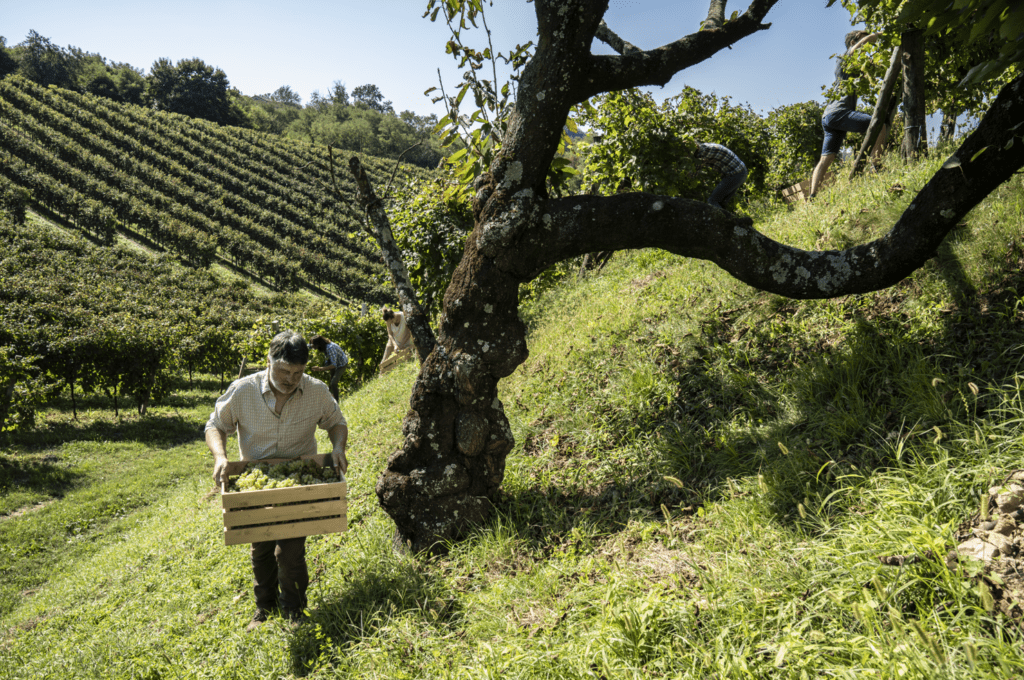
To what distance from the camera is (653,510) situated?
11.7 feet

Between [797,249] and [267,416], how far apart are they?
3.76 meters

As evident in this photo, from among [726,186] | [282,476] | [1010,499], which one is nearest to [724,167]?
[726,186]

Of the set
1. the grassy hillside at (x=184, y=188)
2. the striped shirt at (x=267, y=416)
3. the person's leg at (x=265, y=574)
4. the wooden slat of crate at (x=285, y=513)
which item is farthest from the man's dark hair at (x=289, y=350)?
the grassy hillside at (x=184, y=188)

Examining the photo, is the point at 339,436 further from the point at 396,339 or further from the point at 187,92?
the point at 187,92

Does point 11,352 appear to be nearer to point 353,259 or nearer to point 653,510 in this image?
point 653,510

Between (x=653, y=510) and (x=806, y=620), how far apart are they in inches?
55.2

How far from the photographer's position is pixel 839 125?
6.60 meters

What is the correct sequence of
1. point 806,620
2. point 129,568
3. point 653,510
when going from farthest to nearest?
point 129,568 < point 653,510 < point 806,620

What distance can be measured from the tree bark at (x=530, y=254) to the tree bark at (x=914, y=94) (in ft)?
8.16

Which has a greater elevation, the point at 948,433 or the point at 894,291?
the point at 894,291

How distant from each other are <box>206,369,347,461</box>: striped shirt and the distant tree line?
75974mm

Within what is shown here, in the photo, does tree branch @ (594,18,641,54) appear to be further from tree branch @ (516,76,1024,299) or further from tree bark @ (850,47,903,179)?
tree bark @ (850,47,903,179)

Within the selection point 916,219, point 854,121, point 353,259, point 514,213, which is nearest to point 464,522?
point 514,213

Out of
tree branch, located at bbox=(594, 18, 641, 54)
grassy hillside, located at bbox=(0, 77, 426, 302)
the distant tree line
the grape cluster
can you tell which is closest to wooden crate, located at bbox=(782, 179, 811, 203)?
tree branch, located at bbox=(594, 18, 641, 54)
